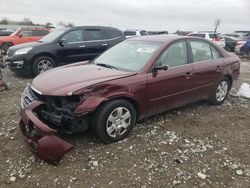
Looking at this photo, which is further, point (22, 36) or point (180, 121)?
point (22, 36)

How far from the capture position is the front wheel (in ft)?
18.4

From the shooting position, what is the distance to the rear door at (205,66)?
→ 4.98 metres

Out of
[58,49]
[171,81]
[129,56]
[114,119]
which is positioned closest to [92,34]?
[58,49]

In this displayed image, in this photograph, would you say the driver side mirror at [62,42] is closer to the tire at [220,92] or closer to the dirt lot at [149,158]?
the dirt lot at [149,158]

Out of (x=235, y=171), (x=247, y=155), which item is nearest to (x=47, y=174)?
(x=235, y=171)

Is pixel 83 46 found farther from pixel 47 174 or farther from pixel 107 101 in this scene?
pixel 47 174

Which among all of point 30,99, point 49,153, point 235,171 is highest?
point 30,99

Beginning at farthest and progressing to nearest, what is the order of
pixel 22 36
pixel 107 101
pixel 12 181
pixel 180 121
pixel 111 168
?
1. pixel 22 36
2. pixel 180 121
3. pixel 107 101
4. pixel 111 168
5. pixel 12 181

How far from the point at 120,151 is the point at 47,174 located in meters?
1.05

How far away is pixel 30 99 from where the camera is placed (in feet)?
12.7

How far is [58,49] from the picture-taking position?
8.23m

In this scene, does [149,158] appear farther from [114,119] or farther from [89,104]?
[89,104]

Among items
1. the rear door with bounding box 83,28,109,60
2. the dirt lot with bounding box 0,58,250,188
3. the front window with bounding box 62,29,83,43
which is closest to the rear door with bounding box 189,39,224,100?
the dirt lot with bounding box 0,58,250,188

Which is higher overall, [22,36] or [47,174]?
[22,36]
